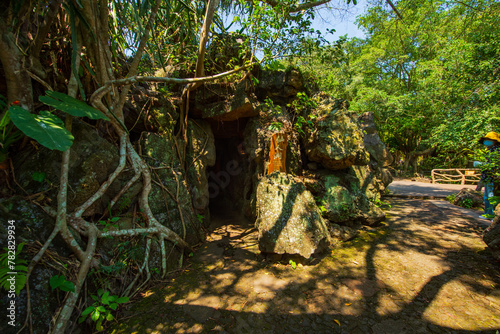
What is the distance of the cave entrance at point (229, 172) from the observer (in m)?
6.16

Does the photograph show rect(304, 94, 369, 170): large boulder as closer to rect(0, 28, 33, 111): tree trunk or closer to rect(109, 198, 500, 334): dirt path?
rect(109, 198, 500, 334): dirt path

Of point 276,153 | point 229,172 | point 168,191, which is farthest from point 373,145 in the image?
point 168,191

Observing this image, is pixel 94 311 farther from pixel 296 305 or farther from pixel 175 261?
pixel 296 305

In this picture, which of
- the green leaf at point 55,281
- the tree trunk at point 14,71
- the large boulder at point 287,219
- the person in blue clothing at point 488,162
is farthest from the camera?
the person in blue clothing at point 488,162

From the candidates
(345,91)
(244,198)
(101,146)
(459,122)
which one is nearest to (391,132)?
→ (345,91)

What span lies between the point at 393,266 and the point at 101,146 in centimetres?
502

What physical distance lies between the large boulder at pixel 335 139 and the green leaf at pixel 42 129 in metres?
4.94

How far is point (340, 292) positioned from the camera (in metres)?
2.64

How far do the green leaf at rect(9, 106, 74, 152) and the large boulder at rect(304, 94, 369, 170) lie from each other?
16.2ft

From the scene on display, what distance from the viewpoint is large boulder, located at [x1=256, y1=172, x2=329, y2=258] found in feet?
11.2

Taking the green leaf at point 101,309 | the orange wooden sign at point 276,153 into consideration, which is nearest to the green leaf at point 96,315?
the green leaf at point 101,309

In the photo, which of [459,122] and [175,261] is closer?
[175,261]

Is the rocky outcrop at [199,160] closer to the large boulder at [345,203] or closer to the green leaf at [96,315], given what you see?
the green leaf at [96,315]

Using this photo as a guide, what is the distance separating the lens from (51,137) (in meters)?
1.97
